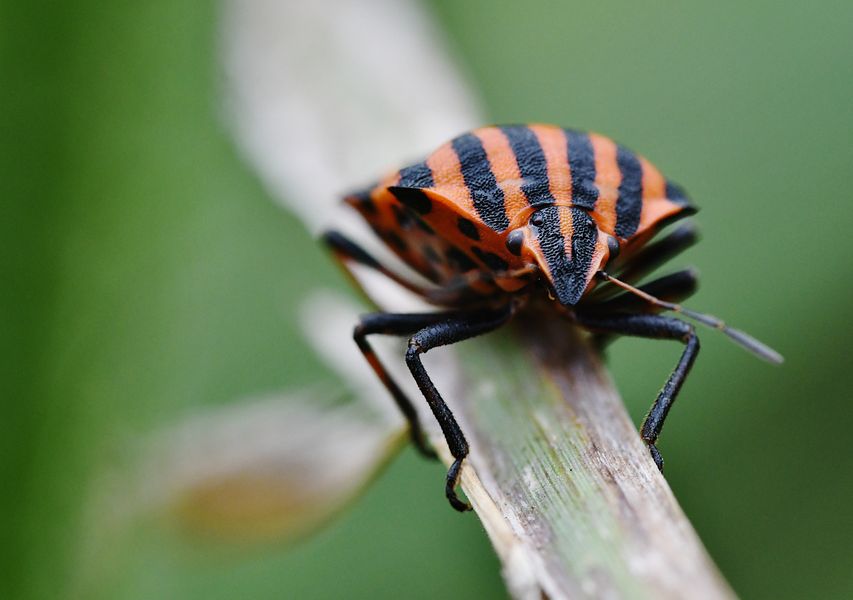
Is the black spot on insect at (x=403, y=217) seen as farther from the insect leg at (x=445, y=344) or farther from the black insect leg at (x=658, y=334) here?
the black insect leg at (x=658, y=334)

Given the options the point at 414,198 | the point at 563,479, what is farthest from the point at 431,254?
the point at 563,479

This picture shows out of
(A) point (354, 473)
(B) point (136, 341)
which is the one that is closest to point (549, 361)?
(A) point (354, 473)

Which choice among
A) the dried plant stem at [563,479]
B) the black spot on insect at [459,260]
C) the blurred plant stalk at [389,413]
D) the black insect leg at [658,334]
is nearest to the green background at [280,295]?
the blurred plant stalk at [389,413]

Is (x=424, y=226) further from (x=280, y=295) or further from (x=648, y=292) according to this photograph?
(x=280, y=295)

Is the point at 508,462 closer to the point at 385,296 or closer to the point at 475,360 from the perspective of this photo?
the point at 475,360

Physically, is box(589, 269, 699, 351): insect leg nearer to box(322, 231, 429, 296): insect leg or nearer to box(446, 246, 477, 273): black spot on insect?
box(446, 246, 477, 273): black spot on insect

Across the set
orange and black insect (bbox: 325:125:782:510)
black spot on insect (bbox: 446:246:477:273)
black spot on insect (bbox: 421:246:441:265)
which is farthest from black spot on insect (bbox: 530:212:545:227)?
black spot on insect (bbox: 421:246:441:265)
